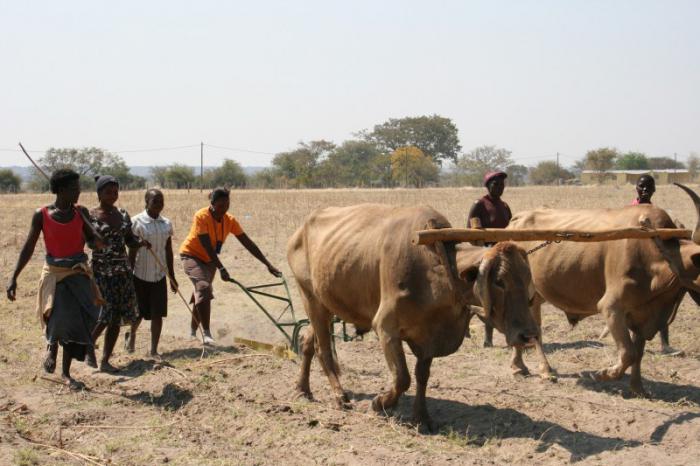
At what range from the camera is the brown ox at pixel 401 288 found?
597cm

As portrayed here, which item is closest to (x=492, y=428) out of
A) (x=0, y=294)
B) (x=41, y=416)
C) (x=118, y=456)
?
(x=118, y=456)

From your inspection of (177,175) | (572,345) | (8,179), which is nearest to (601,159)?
(177,175)

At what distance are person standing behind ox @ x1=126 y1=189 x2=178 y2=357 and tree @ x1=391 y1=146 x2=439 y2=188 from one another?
6774cm

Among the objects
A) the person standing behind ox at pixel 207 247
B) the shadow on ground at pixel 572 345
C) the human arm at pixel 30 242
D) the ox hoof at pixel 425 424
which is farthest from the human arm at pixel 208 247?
the shadow on ground at pixel 572 345

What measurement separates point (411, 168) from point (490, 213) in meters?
70.6

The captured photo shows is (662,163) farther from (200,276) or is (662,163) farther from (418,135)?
(200,276)

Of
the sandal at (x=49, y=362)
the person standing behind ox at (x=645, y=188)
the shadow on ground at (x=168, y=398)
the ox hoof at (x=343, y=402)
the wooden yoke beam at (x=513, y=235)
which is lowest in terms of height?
the shadow on ground at (x=168, y=398)

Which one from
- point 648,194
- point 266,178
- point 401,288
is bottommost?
point 401,288

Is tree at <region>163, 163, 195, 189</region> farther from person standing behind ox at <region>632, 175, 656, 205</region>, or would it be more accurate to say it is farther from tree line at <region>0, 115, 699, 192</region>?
person standing behind ox at <region>632, 175, 656, 205</region>

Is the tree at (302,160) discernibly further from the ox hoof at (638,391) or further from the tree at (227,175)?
the ox hoof at (638,391)

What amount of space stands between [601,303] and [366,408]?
97.1 inches

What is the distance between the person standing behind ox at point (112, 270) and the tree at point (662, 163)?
96.7m

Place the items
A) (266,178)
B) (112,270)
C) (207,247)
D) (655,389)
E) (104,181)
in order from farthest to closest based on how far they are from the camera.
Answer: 1. (266,178)
2. (207,247)
3. (112,270)
4. (104,181)
5. (655,389)

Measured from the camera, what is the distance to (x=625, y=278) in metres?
7.79
